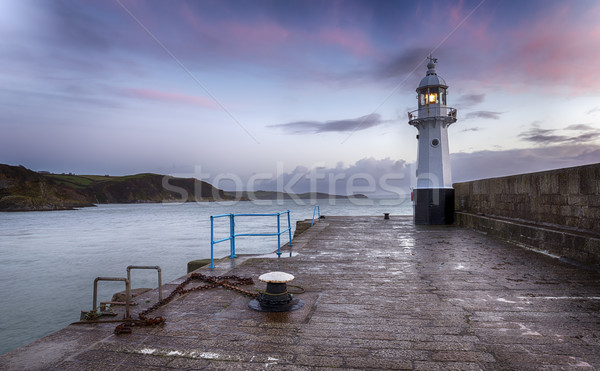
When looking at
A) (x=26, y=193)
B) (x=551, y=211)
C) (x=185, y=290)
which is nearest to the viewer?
(x=185, y=290)

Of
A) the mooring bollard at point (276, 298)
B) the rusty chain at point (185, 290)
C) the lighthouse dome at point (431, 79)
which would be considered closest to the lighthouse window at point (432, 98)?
the lighthouse dome at point (431, 79)

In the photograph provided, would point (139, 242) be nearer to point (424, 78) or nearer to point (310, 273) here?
point (424, 78)

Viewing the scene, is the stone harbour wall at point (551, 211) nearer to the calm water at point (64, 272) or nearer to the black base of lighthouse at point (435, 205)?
the black base of lighthouse at point (435, 205)

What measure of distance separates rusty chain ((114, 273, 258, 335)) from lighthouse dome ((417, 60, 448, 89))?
44.8 feet

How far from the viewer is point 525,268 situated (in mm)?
6012

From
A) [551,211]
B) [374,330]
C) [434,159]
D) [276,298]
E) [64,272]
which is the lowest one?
[64,272]

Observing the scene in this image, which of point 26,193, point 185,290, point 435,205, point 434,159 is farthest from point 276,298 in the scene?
point 26,193

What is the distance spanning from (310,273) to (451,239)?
611 centimetres

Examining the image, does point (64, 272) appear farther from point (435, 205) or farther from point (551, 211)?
point (551, 211)

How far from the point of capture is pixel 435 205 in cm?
1516

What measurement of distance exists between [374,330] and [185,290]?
2.75 metres

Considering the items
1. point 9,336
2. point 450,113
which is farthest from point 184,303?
point 450,113

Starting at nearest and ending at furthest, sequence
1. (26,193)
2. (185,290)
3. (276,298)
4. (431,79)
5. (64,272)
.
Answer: (276,298)
(185,290)
(431,79)
(64,272)
(26,193)

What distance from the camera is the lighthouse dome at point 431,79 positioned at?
15531 mm
